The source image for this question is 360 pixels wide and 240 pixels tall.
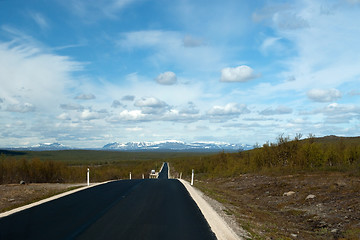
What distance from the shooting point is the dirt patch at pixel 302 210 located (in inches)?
465

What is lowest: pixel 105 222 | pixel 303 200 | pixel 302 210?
pixel 302 210

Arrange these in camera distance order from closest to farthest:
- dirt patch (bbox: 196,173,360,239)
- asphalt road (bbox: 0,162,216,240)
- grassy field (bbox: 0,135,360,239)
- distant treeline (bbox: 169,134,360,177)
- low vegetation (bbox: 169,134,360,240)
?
asphalt road (bbox: 0,162,216,240) < dirt patch (bbox: 196,173,360,239) < low vegetation (bbox: 169,134,360,240) < grassy field (bbox: 0,135,360,239) < distant treeline (bbox: 169,134,360,177)

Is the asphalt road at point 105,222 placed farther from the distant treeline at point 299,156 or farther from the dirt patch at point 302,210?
the distant treeline at point 299,156

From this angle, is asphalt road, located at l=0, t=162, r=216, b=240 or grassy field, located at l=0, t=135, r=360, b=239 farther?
grassy field, located at l=0, t=135, r=360, b=239

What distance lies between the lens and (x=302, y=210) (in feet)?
58.1

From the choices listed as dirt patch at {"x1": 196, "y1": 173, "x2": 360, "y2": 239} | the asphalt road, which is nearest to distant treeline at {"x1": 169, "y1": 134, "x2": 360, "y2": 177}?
dirt patch at {"x1": 196, "y1": 173, "x2": 360, "y2": 239}

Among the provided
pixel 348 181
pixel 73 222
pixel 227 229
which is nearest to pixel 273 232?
pixel 227 229

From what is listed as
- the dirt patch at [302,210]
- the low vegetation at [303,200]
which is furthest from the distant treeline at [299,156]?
the dirt patch at [302,210]

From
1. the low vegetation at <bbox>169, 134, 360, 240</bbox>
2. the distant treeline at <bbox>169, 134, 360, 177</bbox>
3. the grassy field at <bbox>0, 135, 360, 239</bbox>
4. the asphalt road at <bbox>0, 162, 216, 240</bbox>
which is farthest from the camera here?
the distant treeline at <bbox>169, 134, 360, 177</bbox>

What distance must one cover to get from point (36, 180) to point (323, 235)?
4118 cm

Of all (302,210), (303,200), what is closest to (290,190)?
(303,200)

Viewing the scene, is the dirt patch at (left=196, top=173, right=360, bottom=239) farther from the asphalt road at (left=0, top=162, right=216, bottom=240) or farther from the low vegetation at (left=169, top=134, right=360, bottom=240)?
the asphalt road at (left=0, top=162, right=216, bottom=240)

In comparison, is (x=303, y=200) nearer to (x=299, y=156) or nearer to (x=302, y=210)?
(x=302, y=210)

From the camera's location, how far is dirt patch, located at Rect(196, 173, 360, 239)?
1181cm
